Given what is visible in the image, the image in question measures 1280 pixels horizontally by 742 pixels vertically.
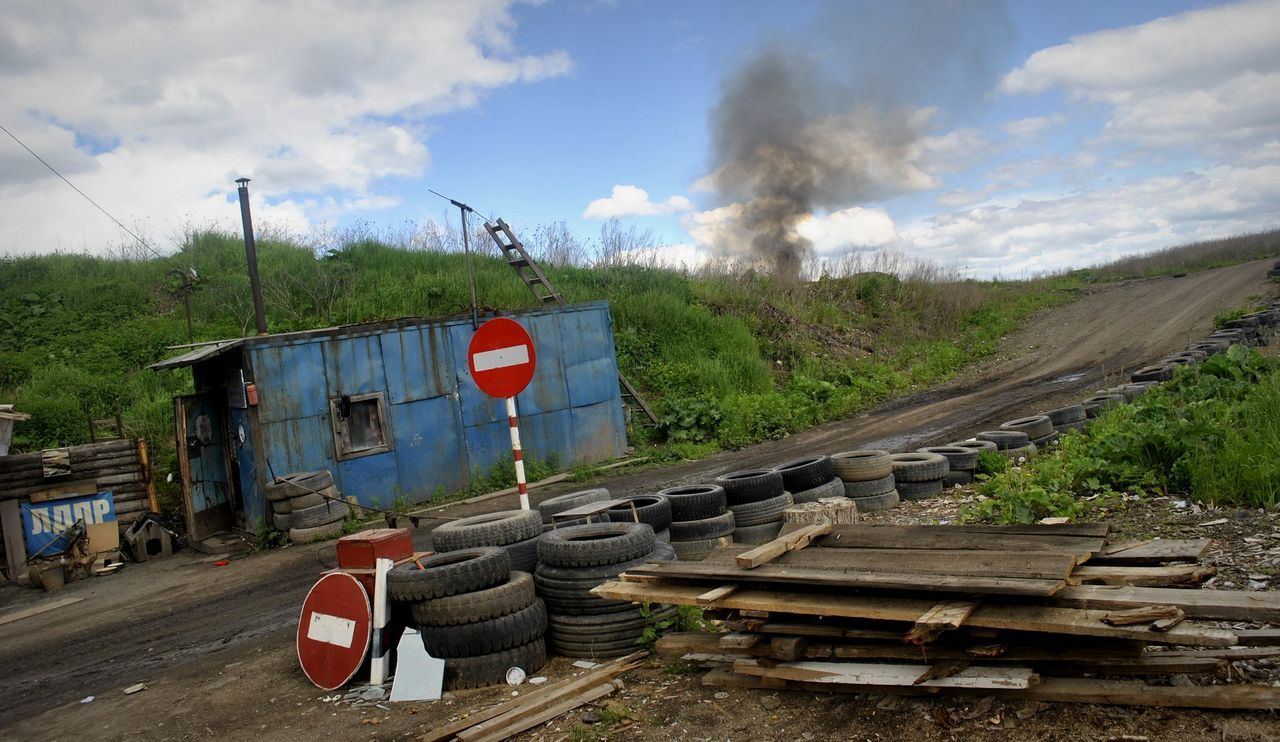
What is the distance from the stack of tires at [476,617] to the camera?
576cm

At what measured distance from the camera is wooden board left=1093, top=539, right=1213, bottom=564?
14.8 feet

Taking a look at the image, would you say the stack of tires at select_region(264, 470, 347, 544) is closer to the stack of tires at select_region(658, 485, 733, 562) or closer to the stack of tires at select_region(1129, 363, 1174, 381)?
the stack of tires at select_region(658, 485, 733, 562)

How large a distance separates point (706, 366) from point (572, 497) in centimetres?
1246

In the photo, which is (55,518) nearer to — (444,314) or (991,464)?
(444,314)

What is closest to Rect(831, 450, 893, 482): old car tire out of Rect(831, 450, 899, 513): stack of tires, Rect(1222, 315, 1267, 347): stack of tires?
Rect(831, 450, 899, 513): stack of tires

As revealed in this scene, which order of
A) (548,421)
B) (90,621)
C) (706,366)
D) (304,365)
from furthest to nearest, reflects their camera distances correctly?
(706,366), (548,421), (304,365), (90,621)

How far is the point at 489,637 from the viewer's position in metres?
5.76

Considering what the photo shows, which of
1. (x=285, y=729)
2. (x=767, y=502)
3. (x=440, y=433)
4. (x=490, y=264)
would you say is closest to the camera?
(x=285, y=729)

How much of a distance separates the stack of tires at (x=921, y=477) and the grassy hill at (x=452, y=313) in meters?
7.26

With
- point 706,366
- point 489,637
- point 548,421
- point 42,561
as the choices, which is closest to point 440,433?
point 548,421

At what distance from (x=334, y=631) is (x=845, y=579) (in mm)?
3893

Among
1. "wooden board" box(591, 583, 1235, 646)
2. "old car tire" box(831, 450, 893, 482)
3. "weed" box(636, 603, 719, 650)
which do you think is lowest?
"weed" box(636, 603, 719, 650)

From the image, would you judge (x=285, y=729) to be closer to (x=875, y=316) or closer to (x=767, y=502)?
(x=767, y=502)

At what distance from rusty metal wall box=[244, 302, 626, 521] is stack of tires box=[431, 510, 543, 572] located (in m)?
7.16
